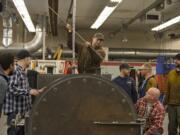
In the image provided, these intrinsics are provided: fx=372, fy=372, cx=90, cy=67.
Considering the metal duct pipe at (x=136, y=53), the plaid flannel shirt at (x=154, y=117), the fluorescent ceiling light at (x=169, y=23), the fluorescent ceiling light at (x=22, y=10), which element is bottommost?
the plaid flannel shirt at (x=154, y=117)

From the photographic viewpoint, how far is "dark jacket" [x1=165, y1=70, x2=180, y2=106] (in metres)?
5.93

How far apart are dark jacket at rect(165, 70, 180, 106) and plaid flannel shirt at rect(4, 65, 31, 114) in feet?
8.32

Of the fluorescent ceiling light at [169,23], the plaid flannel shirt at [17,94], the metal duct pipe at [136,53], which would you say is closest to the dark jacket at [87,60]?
the plaid flannel shirt at [17,94]

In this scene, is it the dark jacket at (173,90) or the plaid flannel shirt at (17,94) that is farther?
the dark jacket at (173,90)

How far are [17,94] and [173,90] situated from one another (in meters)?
2.76

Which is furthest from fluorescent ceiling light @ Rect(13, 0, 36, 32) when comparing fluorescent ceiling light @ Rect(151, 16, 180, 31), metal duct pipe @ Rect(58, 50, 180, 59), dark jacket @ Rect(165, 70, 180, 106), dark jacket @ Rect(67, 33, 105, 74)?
metal duct pipe @ Rect(58, 50, 180, 59)

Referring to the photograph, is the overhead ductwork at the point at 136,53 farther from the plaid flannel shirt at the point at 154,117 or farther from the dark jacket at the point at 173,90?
the plaid flannel shirt at the point at 154,117

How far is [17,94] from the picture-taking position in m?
4.33

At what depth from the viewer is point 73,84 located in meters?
1.84

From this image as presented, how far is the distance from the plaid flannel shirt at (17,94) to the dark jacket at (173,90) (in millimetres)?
2536

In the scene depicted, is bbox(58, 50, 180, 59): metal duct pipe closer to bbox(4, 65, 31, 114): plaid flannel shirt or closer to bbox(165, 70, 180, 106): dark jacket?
bbox(165, 70, 180, 106): dark jacket

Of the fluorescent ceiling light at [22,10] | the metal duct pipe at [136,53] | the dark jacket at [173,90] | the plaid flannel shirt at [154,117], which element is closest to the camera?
the plaid flannel shirt at [154,117]

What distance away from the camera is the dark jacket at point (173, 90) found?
19.4ft

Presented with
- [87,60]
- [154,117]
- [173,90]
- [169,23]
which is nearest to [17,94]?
[87,60]
